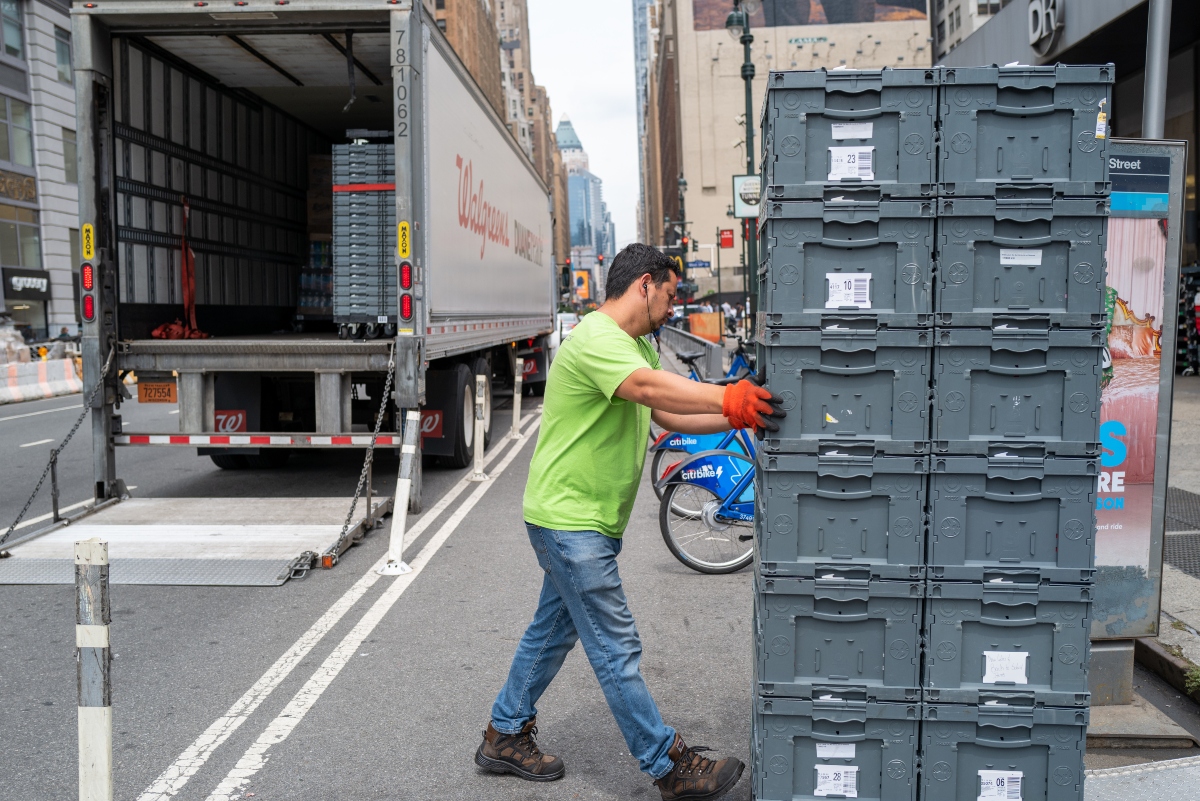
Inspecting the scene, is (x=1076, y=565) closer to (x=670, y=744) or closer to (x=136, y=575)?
(x=670, y=744)

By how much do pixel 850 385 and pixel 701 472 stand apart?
13.9 ft

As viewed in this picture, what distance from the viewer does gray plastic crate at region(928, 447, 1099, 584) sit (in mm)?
3203

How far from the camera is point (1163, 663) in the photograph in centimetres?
522

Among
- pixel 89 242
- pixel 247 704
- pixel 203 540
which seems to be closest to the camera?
pixel 247 704

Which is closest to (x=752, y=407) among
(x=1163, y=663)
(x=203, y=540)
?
(x=1163, y=663)

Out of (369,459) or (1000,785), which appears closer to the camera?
(1000,785)

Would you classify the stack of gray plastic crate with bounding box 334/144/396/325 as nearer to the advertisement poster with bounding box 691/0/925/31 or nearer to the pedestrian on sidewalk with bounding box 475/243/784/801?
the pedestrian on sidewalk with bounding box 475/243/784/801

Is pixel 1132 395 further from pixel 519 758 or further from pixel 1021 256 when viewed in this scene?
pixel 519 758

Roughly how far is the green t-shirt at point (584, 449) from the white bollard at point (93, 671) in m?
1.44

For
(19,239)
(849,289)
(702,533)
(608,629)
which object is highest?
(19,239)

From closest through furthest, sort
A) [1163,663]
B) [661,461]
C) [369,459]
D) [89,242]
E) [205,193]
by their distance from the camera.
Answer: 1. [1163,663]
2. [369,459]
3. [89,242]
4. [661,461]
5. [205,193]

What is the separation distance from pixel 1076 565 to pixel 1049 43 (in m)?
21.4

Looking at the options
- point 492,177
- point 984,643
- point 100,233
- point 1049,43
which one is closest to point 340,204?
point 100,233

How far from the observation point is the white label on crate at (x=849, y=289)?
3221 mm
